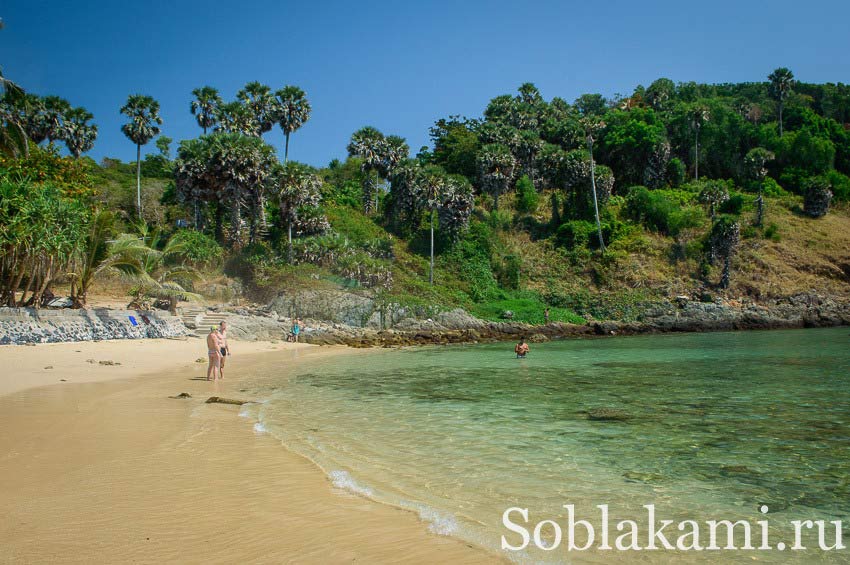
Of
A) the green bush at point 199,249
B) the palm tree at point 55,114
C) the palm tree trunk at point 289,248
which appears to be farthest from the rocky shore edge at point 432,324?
the palm tree at point 55,114

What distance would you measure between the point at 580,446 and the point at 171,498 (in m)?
5.90

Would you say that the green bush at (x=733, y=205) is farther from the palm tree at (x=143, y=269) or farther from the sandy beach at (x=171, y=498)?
the sandy beach at (x=171, y=498)

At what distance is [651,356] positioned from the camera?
25.9 meters

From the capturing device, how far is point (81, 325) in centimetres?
2445

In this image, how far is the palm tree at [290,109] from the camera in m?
57.4

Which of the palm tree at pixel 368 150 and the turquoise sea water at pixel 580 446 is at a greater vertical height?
the palm tree at pixel 368 150

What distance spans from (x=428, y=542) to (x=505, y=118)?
7259 centimetres

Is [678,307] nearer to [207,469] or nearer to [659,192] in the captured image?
[659,192]

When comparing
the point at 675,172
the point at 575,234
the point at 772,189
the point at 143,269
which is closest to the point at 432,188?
the point at 575,234

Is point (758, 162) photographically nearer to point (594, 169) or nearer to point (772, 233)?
point (772, 233)

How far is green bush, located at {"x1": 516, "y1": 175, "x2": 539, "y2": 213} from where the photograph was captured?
61188mm

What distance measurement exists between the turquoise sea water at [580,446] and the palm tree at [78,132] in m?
47.9

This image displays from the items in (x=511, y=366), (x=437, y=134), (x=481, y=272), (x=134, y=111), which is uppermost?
(x=437, y=134)

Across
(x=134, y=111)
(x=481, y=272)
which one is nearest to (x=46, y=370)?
(x=481, y=272)
